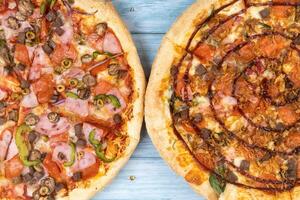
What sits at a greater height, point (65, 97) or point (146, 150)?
point (65, 97)

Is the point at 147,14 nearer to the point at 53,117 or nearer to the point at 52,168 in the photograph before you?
the point at 53,117

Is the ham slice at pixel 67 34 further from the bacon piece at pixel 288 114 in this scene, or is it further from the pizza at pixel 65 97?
the bacon piece at pixel 288 114

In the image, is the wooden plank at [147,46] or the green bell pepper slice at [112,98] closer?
the green bell pepper slice at [112,98]

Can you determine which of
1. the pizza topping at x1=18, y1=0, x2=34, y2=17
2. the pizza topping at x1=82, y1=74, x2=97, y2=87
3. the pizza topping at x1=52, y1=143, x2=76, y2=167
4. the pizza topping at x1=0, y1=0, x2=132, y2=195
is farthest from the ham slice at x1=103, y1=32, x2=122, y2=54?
the pizza topping at x1=52, y1=143, x2=76, y2=167

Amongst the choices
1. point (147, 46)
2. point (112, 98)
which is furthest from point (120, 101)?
point (147, 46)

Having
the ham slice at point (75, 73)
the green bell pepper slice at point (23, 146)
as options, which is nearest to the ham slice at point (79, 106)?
the ham slice at point (75, 73)

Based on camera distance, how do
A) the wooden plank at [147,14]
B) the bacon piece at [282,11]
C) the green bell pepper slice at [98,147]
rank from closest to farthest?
the bacon piece at [282,11] < the green bell pepper slice at [98,147] < the wooden plank at [147,14]

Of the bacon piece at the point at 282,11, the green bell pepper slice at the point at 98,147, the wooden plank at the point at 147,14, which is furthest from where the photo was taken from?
the wooden plank at the point at 147,14
